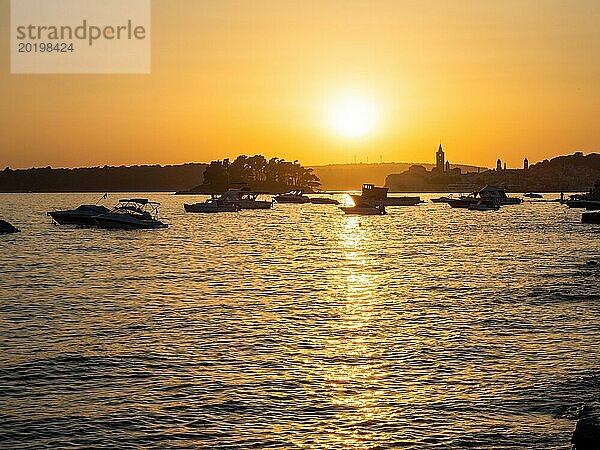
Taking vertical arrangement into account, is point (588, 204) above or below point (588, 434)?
above

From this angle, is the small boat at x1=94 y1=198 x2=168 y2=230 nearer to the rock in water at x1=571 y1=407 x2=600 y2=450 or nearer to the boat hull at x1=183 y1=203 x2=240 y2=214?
the boat hull at x1=183 y1=203 x2=240 y2=214

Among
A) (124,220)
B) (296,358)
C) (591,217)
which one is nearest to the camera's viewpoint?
(296,358)

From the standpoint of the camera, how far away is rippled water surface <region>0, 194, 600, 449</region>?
15.8 m

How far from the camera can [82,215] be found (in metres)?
98.1

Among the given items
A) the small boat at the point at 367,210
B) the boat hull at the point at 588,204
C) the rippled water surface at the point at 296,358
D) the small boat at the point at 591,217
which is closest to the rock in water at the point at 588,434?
the rippled water surface at the point at 296,358

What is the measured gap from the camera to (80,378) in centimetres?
1981

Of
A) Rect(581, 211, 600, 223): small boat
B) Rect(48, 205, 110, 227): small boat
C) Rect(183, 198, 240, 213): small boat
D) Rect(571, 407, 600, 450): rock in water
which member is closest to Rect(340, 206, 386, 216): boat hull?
Rect(183, 198, 240, 213): small boat

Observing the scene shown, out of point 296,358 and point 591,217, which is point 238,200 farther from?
point 296,358

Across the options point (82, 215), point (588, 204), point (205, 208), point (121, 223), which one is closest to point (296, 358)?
point (121, 223)

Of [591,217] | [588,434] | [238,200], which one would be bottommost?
[588,434]

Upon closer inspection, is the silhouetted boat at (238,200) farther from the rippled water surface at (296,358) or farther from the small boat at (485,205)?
the rippled water surface at (296,358)

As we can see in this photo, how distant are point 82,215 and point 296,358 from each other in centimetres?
8066

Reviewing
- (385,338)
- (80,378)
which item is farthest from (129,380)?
(385,338)

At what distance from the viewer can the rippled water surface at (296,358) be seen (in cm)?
1581
